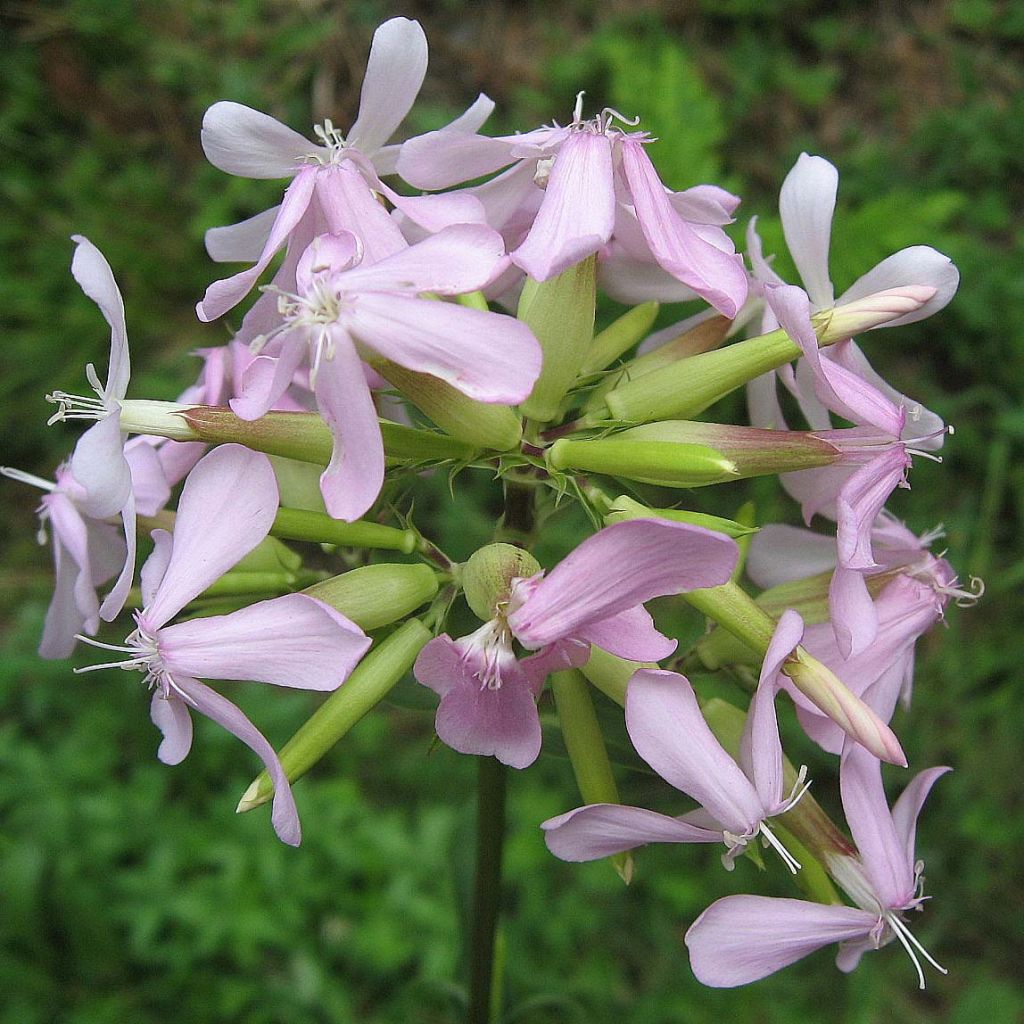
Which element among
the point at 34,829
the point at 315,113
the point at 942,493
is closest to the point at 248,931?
the point at 34,829

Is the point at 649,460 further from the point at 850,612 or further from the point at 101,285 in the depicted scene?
the point at 101,285

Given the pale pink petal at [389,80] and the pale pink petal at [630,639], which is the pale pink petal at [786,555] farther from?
the pale pink petal at [389,80]

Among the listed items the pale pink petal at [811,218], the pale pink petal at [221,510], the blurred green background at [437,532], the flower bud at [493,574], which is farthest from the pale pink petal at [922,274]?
the blurred green background at [437,532]

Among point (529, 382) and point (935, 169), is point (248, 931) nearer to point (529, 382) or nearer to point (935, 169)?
point (529, 382)

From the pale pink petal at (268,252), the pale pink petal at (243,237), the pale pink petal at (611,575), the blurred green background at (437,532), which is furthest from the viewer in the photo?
the blurred green background at (437,532)

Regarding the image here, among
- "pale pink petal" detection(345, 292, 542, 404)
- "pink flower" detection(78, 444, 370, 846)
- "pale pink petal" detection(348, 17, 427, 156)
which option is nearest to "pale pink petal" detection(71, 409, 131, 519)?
"pink flower" detection(78, 444, 370, 846)

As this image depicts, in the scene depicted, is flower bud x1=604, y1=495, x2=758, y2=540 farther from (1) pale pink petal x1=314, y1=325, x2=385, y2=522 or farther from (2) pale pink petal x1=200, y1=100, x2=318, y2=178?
(2) pale pink petal x1=200, y1=100, x2=318, y2=178

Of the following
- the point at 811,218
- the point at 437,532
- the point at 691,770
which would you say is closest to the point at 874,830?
the point at 691,770
